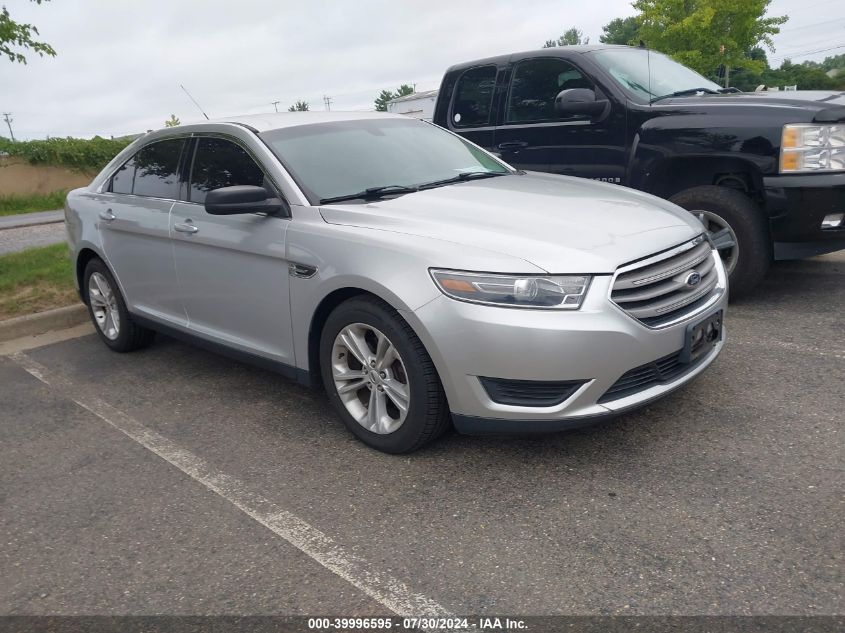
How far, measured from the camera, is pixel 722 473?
127 inches

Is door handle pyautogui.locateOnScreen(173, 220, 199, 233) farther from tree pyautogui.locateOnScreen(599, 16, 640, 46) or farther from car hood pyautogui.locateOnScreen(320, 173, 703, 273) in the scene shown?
tree pyautogui.locateOnScreen(599, 16, 640, 46)

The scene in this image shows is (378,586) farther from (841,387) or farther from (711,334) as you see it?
(841,387)

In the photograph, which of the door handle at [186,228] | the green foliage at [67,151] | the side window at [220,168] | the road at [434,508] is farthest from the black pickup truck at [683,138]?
the green foliage at [67,151]

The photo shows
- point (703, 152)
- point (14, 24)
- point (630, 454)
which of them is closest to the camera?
point (630, 454)

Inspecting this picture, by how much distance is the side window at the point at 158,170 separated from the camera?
485 centimetres

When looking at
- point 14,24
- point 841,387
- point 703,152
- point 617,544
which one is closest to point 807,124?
point 703,152

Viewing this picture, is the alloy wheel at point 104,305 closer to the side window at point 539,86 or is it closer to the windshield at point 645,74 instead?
the side window at point 539,86

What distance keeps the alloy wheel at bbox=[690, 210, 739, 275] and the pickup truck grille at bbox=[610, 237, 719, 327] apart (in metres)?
1.69

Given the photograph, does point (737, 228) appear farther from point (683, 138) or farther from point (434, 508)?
point (434, 508)

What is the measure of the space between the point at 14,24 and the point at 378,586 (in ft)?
24.2

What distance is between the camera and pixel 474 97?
272 inches

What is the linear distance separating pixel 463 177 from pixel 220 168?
54.9 inches

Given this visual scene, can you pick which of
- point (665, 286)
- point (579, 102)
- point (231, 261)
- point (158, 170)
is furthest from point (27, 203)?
point (665, 286)

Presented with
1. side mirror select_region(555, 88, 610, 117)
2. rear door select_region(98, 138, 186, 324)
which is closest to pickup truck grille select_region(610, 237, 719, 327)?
side mirror select_region(555, 88, 610, 117)
